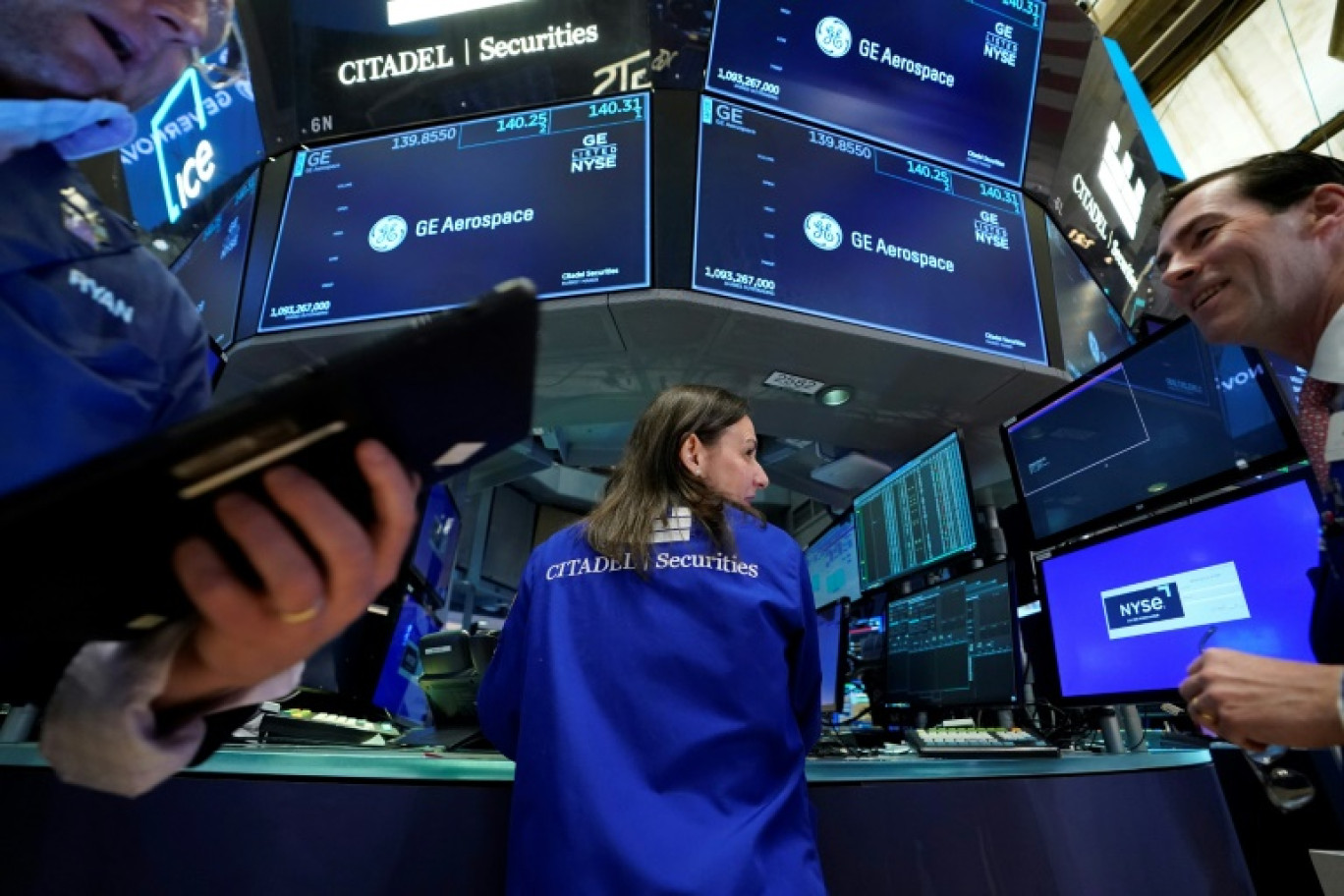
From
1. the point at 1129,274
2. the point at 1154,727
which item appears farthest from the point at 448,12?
the point at 1154,727

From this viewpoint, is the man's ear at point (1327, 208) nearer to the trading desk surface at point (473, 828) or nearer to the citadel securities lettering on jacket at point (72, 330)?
the trading desk surface at point (473, 828)

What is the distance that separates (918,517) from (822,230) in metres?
1.04

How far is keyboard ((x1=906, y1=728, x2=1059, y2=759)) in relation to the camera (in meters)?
1.49

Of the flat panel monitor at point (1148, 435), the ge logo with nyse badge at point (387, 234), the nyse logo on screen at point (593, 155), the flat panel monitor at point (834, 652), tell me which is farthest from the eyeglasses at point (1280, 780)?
the ge logo with nyse badge at point (387, 234)

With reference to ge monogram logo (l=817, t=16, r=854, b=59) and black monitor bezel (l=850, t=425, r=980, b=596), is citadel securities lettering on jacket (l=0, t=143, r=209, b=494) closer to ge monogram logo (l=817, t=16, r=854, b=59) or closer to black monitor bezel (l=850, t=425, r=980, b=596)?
black monitor bezel (l=850, t=425, r=980, b=596)

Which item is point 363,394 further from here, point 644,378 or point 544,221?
point 644,378

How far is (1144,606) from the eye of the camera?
152cm

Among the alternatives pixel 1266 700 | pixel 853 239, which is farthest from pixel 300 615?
pixel 853 239

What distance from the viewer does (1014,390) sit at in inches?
106

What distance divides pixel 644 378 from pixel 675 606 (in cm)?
163

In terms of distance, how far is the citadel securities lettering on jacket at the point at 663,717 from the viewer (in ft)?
3.19

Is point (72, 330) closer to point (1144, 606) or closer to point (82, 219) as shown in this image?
point (82, 219)

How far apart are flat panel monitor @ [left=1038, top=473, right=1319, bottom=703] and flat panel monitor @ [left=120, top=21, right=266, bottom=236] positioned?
3.32 meters

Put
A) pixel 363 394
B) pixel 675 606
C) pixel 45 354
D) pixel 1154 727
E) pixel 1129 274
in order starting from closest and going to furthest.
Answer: pixel 363 394
pixel 45 354
pixel 675 606
pixel 1154 727
pixel 1129 274
